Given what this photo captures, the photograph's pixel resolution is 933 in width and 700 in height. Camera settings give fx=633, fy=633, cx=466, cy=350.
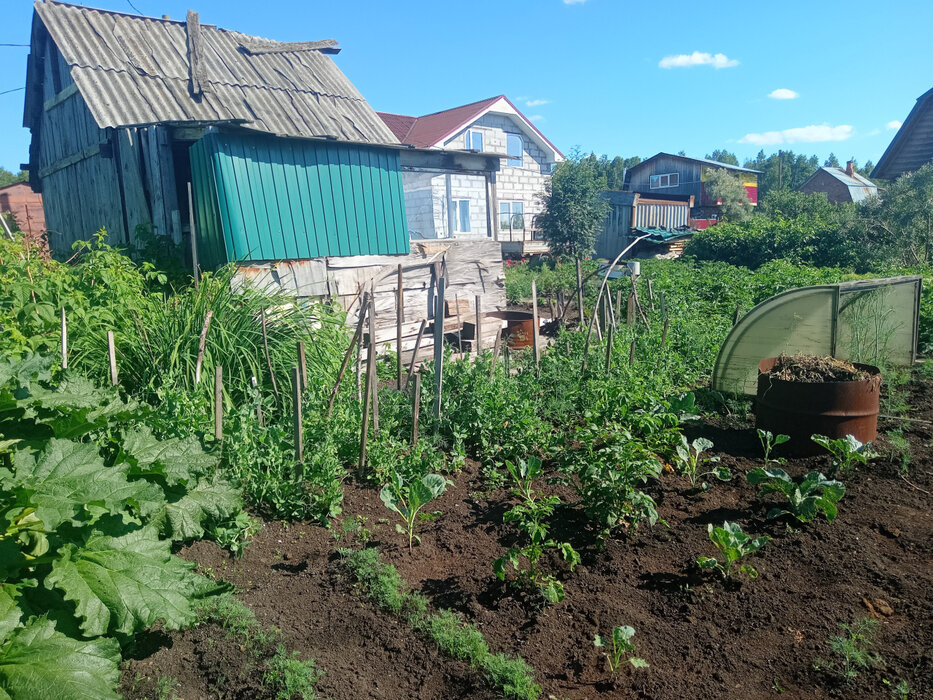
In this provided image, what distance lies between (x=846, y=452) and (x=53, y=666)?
489 cm

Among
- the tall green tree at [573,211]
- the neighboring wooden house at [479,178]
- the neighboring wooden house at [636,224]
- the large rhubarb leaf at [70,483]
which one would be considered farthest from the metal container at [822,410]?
the neighboring wooden house at [636,224]

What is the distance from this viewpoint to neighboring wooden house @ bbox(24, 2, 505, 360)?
749 centimetres

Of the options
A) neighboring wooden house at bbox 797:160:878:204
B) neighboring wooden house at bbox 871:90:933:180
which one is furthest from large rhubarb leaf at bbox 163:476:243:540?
neighboring wooden house at bbox 797:160:878:204

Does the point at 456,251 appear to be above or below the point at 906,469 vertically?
above

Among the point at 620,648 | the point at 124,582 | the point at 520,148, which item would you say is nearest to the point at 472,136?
the point at 520,148

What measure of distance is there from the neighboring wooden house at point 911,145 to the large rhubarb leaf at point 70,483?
71.5 ft

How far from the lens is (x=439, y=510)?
4223mm

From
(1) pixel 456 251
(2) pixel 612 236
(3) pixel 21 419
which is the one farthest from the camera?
(2) pixel 612 236

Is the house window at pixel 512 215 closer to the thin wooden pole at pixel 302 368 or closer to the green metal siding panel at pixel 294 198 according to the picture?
the green metal siding panel at pixel 294 198

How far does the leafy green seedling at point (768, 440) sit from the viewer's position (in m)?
4.74

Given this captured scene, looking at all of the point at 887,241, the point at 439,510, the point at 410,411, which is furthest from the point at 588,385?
the point at 887,241

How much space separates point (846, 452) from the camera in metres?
4.64

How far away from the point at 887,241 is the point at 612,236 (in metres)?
13.4

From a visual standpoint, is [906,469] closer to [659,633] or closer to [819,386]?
[819,386]
